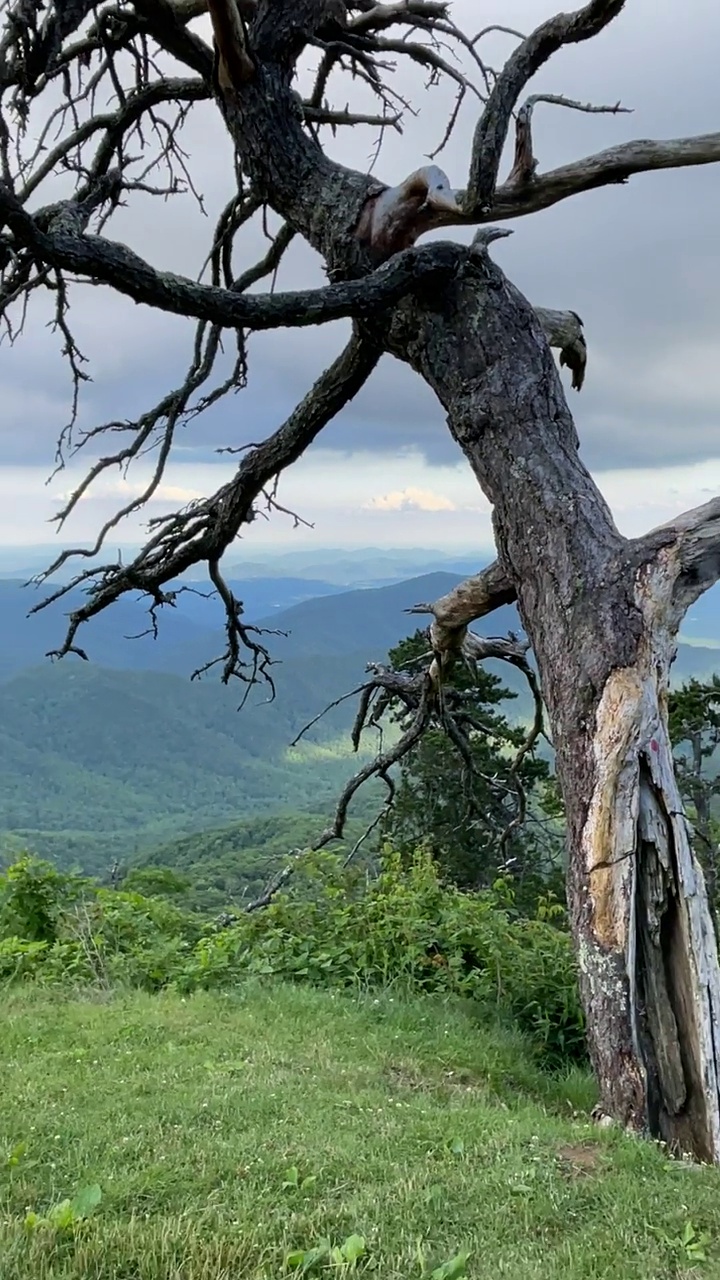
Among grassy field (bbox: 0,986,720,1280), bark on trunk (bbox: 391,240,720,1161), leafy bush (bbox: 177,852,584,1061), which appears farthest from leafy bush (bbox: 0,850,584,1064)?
bark on trunk (bbox: 391,240,720,1161)

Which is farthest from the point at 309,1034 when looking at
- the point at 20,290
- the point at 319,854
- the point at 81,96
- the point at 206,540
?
the point at 81,96

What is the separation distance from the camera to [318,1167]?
3264 mm

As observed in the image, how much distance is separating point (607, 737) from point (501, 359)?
1.88 m

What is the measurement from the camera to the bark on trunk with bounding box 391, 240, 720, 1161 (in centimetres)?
394

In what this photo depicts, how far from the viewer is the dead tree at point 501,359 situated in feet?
13.0

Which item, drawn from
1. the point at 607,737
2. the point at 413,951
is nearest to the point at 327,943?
the point at 413,951

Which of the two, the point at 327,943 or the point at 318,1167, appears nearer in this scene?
the point at 318,1167

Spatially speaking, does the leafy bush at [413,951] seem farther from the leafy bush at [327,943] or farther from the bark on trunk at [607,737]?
the bark on trunk at [607,737]

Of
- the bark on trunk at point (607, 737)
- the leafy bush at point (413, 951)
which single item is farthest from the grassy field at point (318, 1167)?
the leafy bush at point (413, 951)

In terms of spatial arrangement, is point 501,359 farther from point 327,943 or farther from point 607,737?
point 327,943

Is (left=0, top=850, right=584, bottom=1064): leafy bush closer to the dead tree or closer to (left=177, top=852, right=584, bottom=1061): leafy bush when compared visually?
(left=177, top=852, right=584, bottom=1061): leafy bush

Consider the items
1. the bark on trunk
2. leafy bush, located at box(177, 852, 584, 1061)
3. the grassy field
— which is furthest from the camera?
leafy bush, located at box(177, 852, 584, 1061)

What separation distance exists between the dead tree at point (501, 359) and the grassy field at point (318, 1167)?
0.65 m

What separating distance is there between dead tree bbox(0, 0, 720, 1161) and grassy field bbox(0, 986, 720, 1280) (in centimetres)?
65
